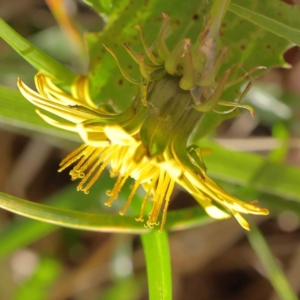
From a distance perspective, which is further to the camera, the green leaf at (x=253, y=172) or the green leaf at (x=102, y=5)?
the green leaf at (x=253, y=172)

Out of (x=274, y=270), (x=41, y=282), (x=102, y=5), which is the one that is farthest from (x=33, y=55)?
(x=41, y=282)

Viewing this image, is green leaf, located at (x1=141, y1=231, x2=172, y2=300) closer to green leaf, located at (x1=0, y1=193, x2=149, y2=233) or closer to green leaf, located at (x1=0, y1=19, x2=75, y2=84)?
green leaf, located at (x1=0, y1=193, x2=149, y2=233)

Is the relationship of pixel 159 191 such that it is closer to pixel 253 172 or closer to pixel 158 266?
pixel 158 266

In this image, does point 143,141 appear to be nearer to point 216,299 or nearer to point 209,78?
point 209,78

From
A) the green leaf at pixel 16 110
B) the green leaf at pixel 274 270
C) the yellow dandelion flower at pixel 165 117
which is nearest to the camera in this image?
the yellow dandelion flower at pixel 165 117

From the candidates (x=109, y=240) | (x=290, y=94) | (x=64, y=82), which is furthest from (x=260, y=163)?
(x=109, y=240)

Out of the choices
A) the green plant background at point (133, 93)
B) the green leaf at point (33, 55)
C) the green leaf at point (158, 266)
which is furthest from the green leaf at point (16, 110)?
the green leaf at point (158, 266)

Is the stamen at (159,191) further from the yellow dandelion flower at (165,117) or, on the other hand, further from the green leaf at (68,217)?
the green leaf at (68,217)
